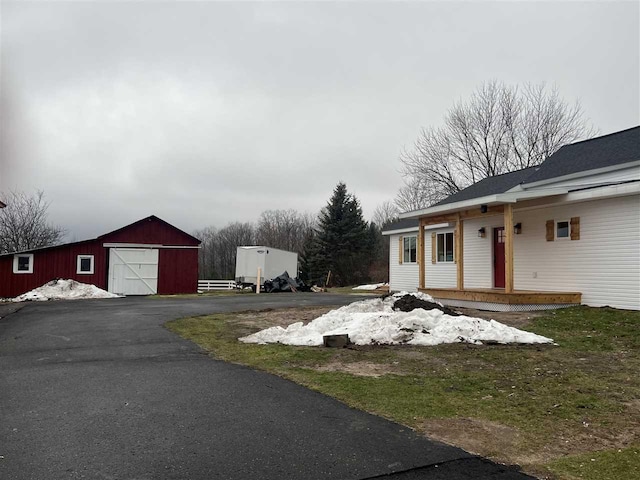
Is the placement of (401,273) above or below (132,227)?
below

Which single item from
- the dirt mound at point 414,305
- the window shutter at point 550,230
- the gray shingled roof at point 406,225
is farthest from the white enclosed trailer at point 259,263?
the dirt mound at point 414,305

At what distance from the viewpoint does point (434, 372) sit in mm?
7039

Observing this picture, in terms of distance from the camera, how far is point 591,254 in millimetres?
13617

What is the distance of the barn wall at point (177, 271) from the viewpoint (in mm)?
28219

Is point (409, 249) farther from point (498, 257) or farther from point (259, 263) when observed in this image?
point (259, 263)

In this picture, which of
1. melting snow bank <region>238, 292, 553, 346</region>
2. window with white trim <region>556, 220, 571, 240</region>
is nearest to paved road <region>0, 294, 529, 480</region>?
melting snow bank <region>238, 292, 553, 346</region>

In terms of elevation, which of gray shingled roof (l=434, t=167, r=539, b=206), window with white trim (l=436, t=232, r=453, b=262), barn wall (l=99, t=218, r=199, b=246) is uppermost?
gray shingled roof (l=434, t=167, r=539, b=206)

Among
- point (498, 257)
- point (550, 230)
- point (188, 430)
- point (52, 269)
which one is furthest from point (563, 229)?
point (52, 269)

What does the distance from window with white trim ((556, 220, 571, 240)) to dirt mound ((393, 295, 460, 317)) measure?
204 inches

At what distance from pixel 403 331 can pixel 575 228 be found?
7.60 metres

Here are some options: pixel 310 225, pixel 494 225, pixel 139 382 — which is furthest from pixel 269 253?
pixel 310 225

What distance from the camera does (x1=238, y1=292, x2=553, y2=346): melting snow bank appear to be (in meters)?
9.36

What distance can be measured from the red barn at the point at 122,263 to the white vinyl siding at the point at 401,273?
39.0ft

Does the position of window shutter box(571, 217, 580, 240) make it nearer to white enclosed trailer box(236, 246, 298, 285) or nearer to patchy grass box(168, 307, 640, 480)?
patchy grass box(168, 307, 640, 480)
